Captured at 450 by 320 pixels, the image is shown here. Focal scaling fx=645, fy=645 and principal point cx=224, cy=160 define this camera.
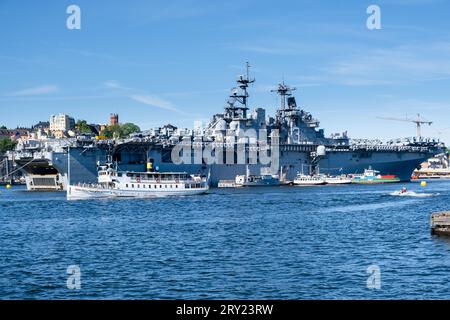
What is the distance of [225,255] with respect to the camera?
2806cm

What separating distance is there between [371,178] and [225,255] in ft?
302

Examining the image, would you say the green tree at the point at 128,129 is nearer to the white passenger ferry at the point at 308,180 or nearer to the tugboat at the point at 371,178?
the white passenger ferry at the point at 308,180

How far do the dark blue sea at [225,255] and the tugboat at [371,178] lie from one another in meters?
66.2

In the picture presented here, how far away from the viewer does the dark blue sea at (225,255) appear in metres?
20.8

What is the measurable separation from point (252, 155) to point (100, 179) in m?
43.4

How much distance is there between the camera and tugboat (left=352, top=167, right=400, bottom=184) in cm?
11550

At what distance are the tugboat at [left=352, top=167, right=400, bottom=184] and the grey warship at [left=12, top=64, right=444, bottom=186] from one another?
2.53 meters

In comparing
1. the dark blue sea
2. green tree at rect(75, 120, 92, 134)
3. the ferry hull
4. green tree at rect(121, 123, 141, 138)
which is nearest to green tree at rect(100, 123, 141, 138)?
green tree at rect(121, 123, 141, 138)

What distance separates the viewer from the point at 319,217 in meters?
45.9

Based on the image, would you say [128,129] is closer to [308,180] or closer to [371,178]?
[308,180]
